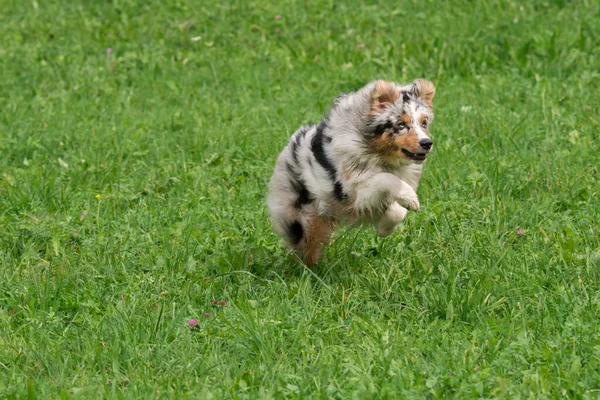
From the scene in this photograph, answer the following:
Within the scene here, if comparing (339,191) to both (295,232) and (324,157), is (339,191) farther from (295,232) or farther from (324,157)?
(295,232)

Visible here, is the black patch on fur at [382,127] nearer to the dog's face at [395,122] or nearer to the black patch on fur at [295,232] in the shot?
the dog's face at [395,122]

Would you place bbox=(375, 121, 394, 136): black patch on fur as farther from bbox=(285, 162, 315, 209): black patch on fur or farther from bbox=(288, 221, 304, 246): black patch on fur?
bbox=(288, 221, 304, 246): black patch on fur

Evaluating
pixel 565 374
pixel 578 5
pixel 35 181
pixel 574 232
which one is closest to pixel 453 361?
pixel 565 374

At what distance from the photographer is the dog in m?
5.43

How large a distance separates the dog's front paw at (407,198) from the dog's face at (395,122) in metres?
0.17

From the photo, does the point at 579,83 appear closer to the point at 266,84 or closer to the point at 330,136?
the point at 266,84

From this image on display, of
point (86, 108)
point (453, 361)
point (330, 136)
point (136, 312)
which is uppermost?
point (330, 136)

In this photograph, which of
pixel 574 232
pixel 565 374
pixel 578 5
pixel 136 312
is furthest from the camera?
pixel 578 5

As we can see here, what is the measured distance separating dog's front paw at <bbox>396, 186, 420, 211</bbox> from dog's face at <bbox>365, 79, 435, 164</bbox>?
17cm

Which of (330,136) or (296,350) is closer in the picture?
(296,350)

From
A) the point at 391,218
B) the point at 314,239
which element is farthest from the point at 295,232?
the point at 391,218

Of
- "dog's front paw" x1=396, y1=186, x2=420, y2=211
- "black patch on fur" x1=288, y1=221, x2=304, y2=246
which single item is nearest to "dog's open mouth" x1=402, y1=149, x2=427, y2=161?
"dog's front paw" x1=396, y1=186, x2=420, y2=211

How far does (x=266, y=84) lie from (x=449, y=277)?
460cm

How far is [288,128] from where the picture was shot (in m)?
8.27
